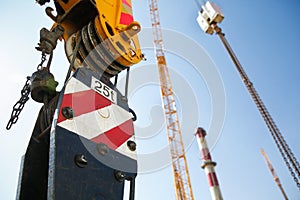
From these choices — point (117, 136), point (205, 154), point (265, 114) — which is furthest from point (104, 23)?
point (265, 114)

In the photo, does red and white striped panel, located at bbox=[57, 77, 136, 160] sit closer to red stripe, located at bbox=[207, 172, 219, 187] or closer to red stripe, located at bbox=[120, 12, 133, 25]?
red stripe, located at bbox=[207, 172, 219, 187]

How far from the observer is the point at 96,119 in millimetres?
1629

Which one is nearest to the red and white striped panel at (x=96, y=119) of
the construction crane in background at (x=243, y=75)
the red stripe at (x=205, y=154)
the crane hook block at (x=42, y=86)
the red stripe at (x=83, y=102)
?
the red stripe at (x=83, y=102)

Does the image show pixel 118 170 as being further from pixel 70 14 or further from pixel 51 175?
pixel 70 14

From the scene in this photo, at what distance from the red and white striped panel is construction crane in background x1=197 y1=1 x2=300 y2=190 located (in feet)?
64.2

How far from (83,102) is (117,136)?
31 centimetres

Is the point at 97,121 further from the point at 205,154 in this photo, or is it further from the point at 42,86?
the point at 205,154

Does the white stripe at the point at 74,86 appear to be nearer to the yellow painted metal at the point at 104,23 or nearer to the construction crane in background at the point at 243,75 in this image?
the yellow painted metal at the point at 104,23

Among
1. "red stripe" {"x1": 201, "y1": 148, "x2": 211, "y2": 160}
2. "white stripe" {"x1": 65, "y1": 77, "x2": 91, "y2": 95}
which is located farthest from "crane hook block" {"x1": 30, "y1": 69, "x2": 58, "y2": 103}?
"red stripe" {"x1": 201, "y1": 148, "x2": 211, "y2": 160}

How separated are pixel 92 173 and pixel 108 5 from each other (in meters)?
1.48

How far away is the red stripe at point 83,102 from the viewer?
4.87 ft

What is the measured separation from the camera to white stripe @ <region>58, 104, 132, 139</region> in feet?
4.74

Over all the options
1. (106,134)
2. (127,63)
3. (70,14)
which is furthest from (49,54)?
(106,134)

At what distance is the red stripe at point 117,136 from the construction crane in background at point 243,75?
19.5m
